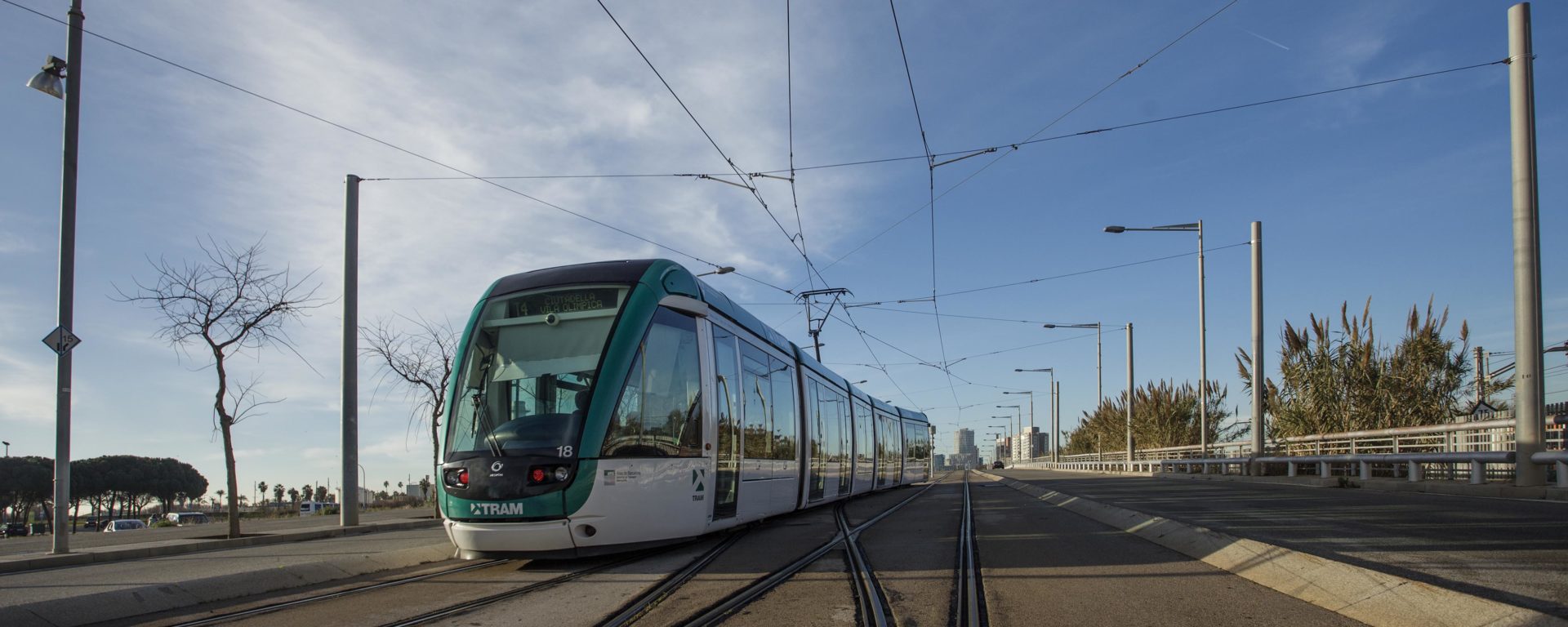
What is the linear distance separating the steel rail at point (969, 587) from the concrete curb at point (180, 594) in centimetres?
553

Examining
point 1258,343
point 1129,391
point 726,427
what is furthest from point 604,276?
point 1129,391

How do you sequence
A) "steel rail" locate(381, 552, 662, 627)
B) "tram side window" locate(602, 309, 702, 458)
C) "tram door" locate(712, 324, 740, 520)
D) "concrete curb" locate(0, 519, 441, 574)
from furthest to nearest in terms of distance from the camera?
"tram door" locate(712, 324, 740, 520), "concrete curb" locate(0, 519, 441, 574), "tram side window" locate(602, 309, 702, 458), "steel rail" locate(381, 552, 662, 627)

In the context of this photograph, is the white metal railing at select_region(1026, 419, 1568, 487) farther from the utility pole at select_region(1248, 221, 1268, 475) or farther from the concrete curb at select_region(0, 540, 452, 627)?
the concrete curb at select_region(0, 540, 452, 627)

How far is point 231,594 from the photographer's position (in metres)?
7.43

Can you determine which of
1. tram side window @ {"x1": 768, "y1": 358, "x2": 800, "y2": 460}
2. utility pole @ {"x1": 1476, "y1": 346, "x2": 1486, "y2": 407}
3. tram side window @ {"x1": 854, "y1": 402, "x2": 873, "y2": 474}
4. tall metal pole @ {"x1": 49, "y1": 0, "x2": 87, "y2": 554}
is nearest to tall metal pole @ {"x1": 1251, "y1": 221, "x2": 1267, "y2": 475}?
utility pole @ {"x1": 1476, "y1": 346, "x2": 1486, "y2": 407}

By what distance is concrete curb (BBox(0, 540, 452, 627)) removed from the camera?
6230 mm

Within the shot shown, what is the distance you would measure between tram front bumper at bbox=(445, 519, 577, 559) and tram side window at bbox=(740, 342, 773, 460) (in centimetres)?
328

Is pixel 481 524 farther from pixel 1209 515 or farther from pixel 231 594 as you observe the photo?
pixel 1209 515

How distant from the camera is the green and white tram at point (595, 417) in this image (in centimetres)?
812

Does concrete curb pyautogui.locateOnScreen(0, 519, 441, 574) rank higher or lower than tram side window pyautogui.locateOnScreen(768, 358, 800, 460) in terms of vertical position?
lower

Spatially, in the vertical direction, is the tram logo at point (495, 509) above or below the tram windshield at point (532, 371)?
below

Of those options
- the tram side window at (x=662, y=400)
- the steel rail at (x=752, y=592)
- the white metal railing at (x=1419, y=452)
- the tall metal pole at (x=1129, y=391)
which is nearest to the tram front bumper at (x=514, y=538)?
the tram side window at (x=662, y=400)

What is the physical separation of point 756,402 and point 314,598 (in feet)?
18.9

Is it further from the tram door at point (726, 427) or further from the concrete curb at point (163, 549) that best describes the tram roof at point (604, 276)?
the concrete curb at point (163, 549)
